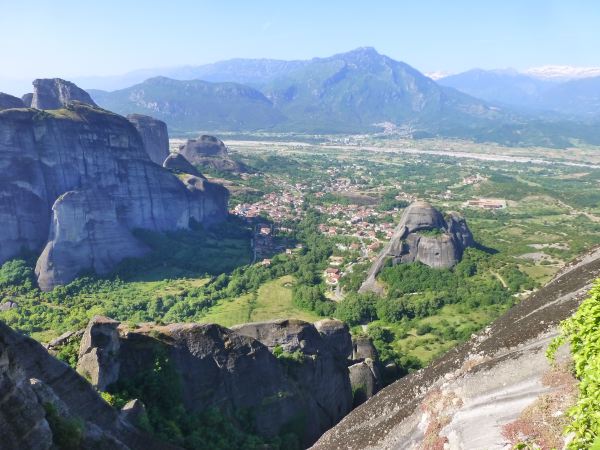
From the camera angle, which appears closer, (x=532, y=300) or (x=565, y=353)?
(x=565, y=353)

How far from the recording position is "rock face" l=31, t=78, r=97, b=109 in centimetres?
7019

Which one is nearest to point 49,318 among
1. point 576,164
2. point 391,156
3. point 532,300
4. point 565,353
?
point 532,300

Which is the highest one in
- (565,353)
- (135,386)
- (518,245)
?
(565,353)

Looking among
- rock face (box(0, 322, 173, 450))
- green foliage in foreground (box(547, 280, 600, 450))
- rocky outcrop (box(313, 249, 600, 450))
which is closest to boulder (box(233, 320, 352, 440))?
rocky outcrop (box(313, 249, 600, 450))

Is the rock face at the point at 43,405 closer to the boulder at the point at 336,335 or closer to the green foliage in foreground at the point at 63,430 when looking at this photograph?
the green foliage in foreground at the point at 63,430

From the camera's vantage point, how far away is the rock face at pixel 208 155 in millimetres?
116812

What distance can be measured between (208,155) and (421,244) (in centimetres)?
7952

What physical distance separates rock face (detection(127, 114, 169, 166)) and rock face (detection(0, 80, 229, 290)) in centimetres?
2462

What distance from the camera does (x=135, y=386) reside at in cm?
1758

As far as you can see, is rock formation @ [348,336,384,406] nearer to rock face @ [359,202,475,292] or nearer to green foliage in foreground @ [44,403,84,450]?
green foliage in foreground @ [44,403,84,450]

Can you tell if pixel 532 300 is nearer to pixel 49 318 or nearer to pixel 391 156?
pixel 49 318

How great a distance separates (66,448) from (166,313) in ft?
113

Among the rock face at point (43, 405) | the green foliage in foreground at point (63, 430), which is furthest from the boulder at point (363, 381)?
the green foliage in foreground at point (63, 430)

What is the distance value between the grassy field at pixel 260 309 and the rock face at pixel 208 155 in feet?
228
